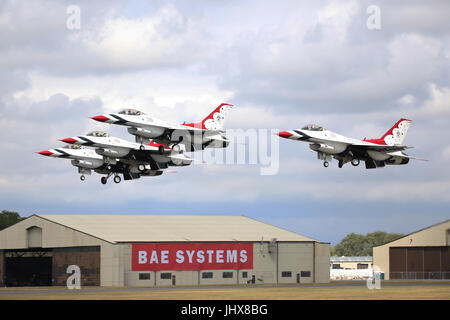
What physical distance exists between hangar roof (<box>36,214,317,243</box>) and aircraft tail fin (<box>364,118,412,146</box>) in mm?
37171

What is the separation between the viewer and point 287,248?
12088 cm

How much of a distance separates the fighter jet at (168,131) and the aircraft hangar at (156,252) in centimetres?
2389

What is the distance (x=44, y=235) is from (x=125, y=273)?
52.1 feet

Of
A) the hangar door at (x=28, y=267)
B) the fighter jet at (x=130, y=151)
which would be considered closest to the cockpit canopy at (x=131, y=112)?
the fighter jet at (x=130, y=151)

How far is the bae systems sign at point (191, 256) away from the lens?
10950cm

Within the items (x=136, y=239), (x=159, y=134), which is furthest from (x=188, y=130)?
(x=136, y=239)

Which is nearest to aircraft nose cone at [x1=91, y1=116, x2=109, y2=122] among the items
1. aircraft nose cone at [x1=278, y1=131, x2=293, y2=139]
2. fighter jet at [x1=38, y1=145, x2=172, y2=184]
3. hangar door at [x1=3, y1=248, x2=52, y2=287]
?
fighter jet at [x1=38, y1=145, x2=172, y2=184]

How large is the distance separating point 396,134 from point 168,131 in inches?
1015

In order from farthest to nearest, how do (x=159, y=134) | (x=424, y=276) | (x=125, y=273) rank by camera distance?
(x=424, y=276) → (x=125, y=273) → (x=159, y=134)

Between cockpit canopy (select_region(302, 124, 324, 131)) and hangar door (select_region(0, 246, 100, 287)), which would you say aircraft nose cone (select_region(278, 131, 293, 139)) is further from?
hangar door (select_region(0, 246, 100, 287))

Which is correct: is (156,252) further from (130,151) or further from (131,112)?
(131,112)

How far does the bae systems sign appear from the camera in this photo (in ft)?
359
